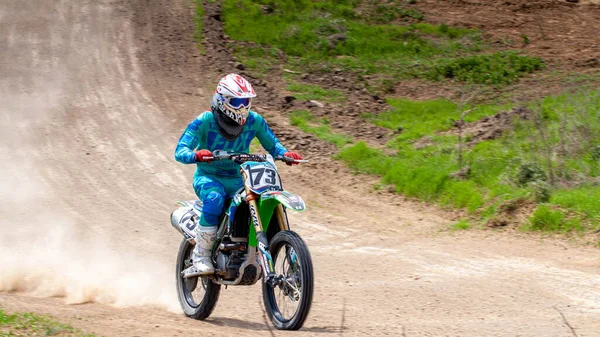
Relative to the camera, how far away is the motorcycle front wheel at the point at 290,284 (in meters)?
7.24

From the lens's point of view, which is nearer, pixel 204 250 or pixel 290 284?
pixel 290 284

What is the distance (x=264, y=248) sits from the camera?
25.3 ft

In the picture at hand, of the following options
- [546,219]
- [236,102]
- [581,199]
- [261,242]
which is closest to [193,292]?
[261,242]

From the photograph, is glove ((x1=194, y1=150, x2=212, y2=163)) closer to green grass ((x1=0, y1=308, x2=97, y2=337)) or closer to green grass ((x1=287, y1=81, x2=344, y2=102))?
green grass ((x1=0, y1=308, x2=97, y2=337))

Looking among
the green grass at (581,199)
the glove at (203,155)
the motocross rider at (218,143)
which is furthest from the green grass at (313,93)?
the glove at (203,155)

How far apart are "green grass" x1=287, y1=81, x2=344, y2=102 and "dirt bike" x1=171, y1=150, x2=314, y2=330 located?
11670 millimetres

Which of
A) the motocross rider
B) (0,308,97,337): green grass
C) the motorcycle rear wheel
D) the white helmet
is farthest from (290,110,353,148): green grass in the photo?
(0,308,97,337): green grass

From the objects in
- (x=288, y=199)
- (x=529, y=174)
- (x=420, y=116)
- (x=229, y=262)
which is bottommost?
(x=229, y=262)

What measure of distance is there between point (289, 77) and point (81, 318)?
1436 cm

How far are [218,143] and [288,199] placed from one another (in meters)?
1.30

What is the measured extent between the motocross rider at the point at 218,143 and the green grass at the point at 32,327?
70.3 inches

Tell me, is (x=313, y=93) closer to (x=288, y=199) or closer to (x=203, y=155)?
(x=203, y=155)

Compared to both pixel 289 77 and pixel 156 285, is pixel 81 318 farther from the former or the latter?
pixel 289 77

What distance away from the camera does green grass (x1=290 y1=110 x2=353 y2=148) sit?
1745cm
